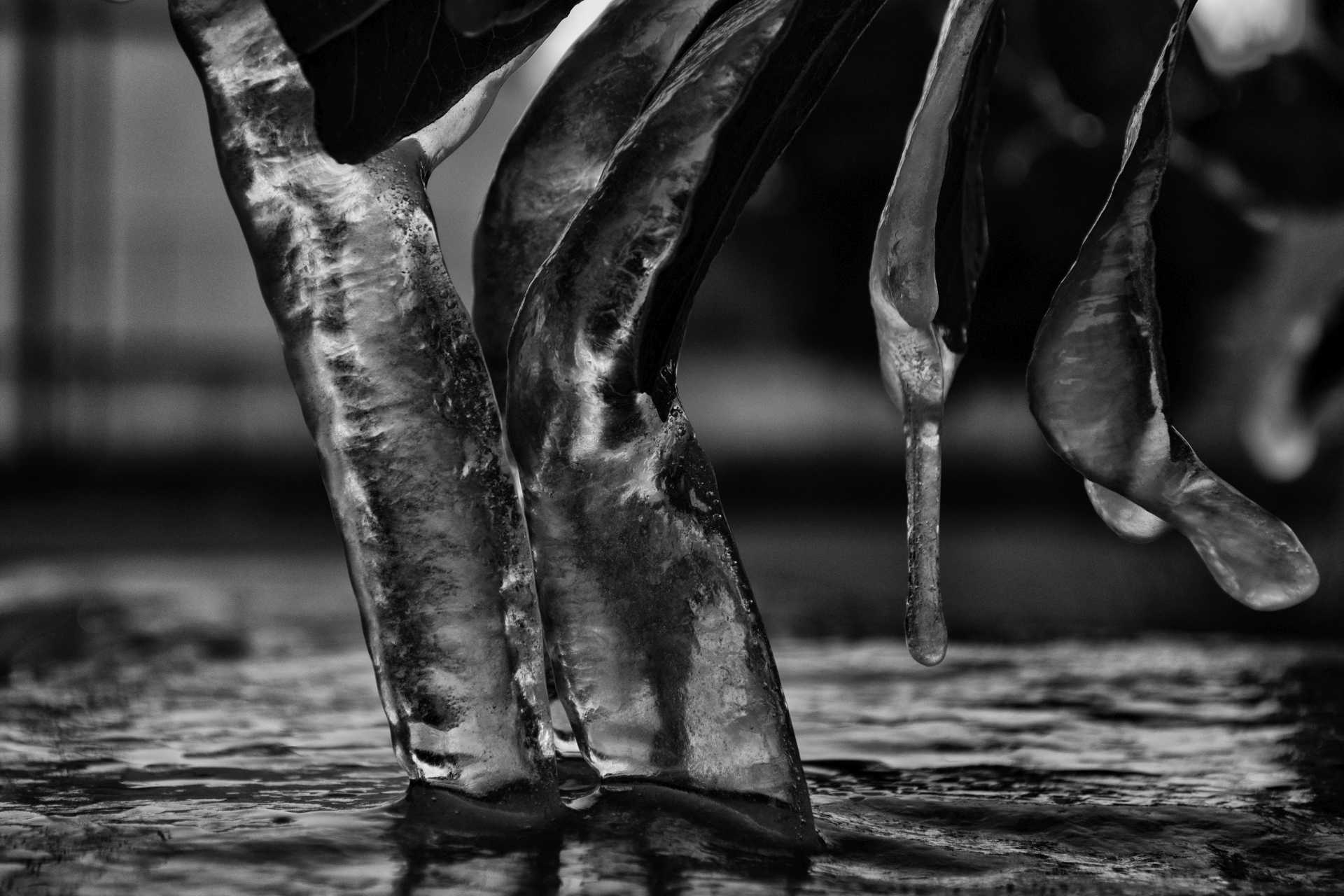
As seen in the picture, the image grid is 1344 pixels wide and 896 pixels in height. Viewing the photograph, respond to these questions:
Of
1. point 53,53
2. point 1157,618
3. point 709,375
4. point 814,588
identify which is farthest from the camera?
point 709,375

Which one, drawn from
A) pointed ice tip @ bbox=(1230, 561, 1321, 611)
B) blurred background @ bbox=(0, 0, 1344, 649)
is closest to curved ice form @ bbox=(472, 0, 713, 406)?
blurred background @ bbox=(0, 0, 1344, 649)

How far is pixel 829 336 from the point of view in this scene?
908mm

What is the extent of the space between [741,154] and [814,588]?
37.1 inches

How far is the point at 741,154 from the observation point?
26 centimetres

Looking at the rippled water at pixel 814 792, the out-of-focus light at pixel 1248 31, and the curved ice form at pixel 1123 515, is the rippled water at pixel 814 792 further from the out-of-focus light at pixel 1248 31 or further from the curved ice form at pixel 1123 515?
the out-of-focus light at pixel 1248 31

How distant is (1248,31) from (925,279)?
0.36m

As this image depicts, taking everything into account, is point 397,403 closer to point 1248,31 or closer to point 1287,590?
point 1287,590

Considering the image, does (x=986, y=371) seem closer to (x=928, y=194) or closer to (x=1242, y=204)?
(x=1242, y=204)

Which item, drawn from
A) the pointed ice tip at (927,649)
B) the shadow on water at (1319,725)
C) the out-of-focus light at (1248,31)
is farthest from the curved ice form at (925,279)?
the out-of-focus light at (1248,31)

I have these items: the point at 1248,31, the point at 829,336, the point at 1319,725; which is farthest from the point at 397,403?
the point at 829,336

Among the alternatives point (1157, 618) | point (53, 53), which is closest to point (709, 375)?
point (53, 53)

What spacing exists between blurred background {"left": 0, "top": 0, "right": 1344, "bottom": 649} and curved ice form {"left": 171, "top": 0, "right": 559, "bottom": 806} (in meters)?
0.07

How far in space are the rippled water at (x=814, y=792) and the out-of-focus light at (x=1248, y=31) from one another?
0.18 metres

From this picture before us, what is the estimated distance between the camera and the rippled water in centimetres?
23
